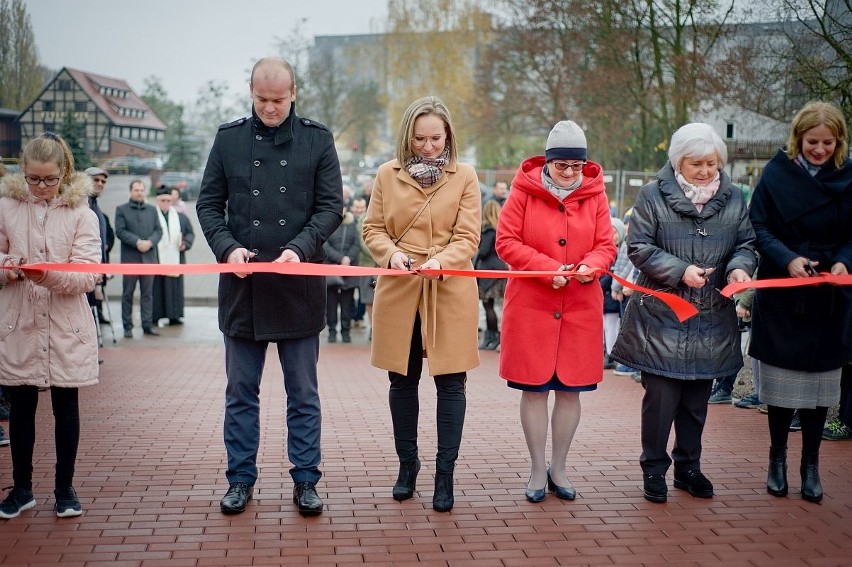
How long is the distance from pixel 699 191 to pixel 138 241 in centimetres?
1044

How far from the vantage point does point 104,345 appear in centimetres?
1308

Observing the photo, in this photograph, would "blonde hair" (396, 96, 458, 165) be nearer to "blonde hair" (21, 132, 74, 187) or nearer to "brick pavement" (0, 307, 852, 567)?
"blonde hair" (21, 132, 74, 187)

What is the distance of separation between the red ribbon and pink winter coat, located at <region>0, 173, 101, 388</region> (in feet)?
0.36

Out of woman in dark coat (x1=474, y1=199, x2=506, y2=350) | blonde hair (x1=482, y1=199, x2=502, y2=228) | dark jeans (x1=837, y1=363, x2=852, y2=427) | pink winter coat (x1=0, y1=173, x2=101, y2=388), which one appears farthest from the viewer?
woman in dark coat (x1=474, y1=199, x2=506, y2=350)

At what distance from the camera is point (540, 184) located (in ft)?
17.4

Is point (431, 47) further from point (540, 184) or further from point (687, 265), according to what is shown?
point (687, 265)

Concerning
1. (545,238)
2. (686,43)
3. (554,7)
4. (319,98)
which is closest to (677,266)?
(545,238)

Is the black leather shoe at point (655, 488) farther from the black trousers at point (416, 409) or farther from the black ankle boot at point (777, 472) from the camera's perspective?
the black trousers at point (416, 409)

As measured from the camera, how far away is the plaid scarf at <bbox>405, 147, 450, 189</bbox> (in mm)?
5129

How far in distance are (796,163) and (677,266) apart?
1033 millimetres

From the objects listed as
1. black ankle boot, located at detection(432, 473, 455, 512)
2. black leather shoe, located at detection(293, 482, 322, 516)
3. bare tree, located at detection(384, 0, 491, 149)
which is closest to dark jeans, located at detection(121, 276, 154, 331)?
black leather shoe, located at detection(293, 482, 322, 516)

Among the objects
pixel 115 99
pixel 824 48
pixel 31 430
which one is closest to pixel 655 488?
pixel 31 430

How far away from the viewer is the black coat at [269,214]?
4.99 meters

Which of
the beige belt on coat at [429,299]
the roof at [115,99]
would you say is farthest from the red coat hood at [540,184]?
the roof at [115,99]
